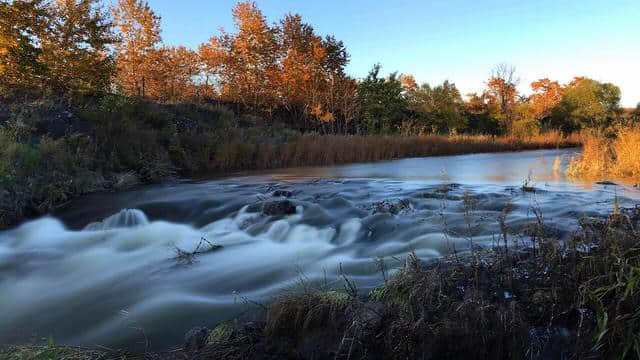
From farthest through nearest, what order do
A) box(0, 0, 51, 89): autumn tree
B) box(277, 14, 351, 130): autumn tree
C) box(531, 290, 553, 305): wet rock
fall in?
box(277, 14, 351, 130): autumn tree → box(0, 0, 51, 89): autumn tree → box(531, 290, 553, 305): wet rock

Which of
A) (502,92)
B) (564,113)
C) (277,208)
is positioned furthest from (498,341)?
(564,113)

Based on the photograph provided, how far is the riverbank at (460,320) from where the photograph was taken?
2170mm

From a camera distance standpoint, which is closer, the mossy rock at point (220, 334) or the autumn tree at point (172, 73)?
the mossy rock at point (220, 334)

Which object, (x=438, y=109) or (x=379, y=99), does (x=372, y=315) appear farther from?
(x=438, y=109)

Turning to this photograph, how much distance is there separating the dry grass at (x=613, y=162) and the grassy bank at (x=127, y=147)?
881 cm

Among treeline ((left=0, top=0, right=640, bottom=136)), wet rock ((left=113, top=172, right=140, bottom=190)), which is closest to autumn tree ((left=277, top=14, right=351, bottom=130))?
treeline ((left=0, top=0, right=640, bottom=136))

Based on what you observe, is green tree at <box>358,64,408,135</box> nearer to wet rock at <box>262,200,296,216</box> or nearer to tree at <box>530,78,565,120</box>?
tree at <box>530,78,565,120</box>

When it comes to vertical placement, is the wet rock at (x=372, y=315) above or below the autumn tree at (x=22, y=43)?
below

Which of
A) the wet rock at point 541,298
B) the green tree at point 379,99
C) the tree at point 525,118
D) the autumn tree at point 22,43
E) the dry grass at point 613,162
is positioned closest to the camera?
the wet rock at point 541,298

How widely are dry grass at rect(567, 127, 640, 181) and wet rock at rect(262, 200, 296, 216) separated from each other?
7280 mm

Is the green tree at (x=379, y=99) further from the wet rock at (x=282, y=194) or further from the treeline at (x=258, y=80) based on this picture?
the wet rock at (x=282, y=194)

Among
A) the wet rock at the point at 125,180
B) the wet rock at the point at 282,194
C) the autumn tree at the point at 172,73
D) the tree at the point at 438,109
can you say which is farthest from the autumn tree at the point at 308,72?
the wet rock at the point at 282,194

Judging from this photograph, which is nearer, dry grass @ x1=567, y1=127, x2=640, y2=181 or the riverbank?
the riverbank

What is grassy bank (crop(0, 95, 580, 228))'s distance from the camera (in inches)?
320
